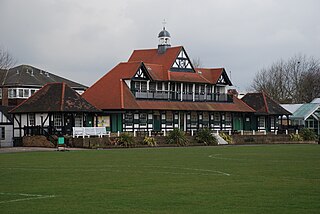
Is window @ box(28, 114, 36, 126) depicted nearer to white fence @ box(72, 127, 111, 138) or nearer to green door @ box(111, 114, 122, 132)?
white fence @ box(72, 127, 111, 138)

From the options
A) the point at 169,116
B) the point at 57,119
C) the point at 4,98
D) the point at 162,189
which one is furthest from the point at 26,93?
the point at 162,189

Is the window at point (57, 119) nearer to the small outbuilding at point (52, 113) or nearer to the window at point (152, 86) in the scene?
the small outbuilding at point (52, 113)

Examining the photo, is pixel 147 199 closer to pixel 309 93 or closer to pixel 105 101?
pixel 105 101

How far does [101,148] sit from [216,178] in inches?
1220

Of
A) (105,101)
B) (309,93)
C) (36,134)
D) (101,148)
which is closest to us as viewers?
(101,148)

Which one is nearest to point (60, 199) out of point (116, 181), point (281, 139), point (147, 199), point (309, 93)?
point (147, 199)

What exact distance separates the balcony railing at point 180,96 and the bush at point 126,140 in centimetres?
1096

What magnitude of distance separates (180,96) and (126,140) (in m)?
16.6

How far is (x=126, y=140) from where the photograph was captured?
2179 inches

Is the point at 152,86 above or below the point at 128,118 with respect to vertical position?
above

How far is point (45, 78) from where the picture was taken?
84750mm

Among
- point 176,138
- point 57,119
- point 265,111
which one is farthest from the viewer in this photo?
point 265,111

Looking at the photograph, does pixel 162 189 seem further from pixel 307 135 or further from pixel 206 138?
pixel 307 135

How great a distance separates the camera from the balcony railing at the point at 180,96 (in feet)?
219
